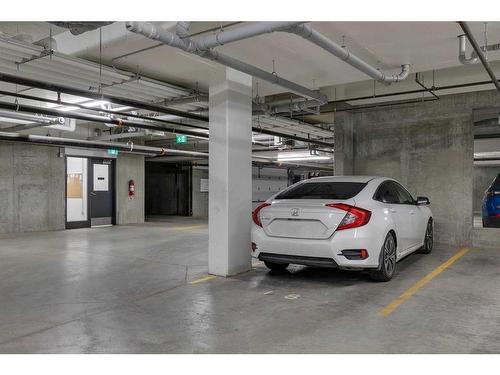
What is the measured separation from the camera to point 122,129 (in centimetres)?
1248

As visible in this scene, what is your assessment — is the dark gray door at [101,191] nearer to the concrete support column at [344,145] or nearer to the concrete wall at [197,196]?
the concrete wall at [197,196]

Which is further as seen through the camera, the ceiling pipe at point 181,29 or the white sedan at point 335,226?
the white sedan at point 335,226

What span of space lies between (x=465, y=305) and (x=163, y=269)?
4.07m

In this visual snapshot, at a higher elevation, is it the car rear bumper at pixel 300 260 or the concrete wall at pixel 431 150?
the concrete wall at pixel 431 150

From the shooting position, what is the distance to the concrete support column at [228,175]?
559 centimetres

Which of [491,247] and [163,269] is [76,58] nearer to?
[163,269]

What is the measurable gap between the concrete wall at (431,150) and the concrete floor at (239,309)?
1.58 m

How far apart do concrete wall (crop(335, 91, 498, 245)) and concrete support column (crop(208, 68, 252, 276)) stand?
412cm

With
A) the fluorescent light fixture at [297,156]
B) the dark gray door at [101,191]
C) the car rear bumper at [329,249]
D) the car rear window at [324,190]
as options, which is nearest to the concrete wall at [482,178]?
the fluorescent light fixture at [297,156]

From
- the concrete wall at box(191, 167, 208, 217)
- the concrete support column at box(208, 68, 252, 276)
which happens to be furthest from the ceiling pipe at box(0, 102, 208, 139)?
the concrete wall at box(191, 167, 208, 217)

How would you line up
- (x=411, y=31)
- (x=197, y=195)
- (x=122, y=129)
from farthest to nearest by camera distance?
1. (x=197, y=195)
2. (x=122, y=129)
3. (x=411, y=31)

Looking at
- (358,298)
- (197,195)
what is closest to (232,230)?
(358,298)

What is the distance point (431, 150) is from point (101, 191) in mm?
10755

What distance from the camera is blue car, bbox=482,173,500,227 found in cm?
807
